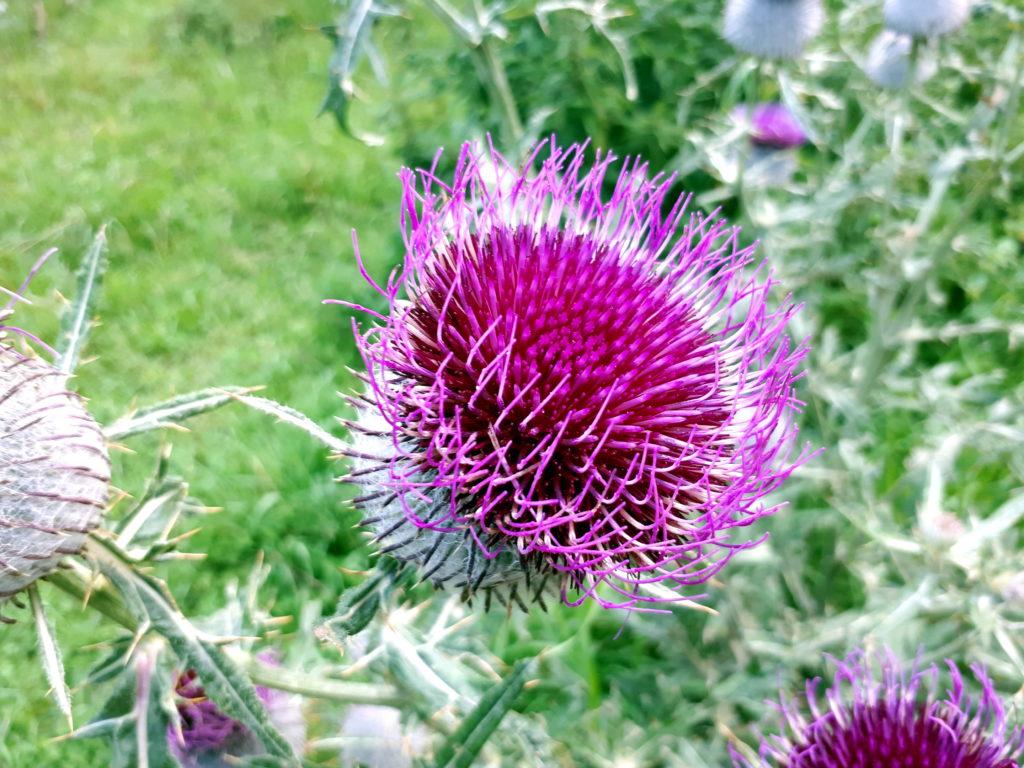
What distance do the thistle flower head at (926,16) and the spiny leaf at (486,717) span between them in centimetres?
240

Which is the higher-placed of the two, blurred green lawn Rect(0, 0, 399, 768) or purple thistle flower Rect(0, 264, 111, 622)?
purple thistle flower Rect(0, 264, 111, 622)

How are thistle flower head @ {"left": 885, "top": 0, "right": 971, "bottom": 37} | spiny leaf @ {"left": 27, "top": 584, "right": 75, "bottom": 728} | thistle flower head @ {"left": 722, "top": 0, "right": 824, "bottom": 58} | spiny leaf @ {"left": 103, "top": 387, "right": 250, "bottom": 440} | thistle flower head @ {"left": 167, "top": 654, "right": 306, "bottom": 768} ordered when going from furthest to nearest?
1. thistle flower head @ {"left": 722, "top": 0, "right": 824, "bottom": 58}
2. thistle flower head @ {"left": 885, "top": 0, "right": 971, "bottom": 37}
3. thistle flower head @ {"left": 167, "top": 654, "right": 306, "bottom": 768}
4. spiny leaf @ {"left": 103, "top": 387, "right": 250, "bottom": 440}
5. spiny leaf @ {"left": 27, "top": 584, "right": 75, "bottom": 728}

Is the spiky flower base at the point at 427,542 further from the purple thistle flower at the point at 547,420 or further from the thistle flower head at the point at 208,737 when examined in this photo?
the thistle flower head at the point at 208,737

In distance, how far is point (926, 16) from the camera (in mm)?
2713

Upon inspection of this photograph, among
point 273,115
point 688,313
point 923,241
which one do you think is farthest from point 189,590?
point 273,115

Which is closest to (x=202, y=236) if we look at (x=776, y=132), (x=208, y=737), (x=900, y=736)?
(x=776, y=132)

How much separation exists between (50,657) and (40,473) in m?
0.29

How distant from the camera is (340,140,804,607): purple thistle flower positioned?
1.44 metres

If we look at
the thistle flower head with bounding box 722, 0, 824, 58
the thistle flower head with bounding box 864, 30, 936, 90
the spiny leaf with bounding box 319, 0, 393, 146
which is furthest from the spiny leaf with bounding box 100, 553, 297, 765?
the thistle flower head with bounding box 864, 30, 936, 90

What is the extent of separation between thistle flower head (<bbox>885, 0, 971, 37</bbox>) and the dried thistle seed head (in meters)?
2.64

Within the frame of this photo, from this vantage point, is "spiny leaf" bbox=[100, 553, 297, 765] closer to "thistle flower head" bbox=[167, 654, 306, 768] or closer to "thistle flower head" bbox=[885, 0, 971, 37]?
"thistle flower head" bbox=[167, 654, 306, 768]

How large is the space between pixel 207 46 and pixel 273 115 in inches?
59.6

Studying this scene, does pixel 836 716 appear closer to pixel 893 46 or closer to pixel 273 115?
pixel 893 46

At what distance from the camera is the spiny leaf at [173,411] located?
1.56 metres
